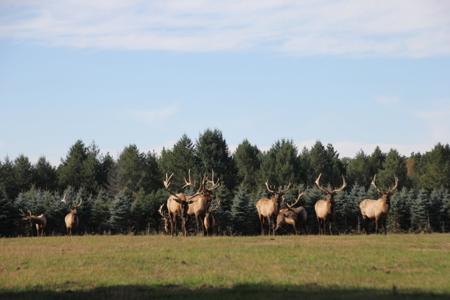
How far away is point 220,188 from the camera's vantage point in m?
48.7

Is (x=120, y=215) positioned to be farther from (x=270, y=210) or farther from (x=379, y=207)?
(x=379, y=207)

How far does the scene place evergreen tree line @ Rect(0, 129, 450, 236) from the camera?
4738cm

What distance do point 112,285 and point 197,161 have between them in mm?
57426

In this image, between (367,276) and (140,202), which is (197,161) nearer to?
(140,202)

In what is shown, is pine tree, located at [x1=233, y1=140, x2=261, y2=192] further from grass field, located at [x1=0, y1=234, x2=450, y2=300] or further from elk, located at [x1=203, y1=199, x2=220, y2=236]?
grass field, located at [x1=0, y1=234, x2=450, y2=300]

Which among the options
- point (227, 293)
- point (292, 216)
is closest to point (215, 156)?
point (292, 216)

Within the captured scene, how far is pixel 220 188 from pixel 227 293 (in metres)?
33.6

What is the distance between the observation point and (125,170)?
75.1m

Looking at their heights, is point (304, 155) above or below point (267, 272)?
above

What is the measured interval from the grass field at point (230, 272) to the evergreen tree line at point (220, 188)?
2181 centimetres

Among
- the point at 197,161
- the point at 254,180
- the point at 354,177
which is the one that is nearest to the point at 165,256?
the point at 197,161

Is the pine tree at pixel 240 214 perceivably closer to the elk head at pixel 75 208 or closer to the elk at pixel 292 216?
the elk at pixel 292 216

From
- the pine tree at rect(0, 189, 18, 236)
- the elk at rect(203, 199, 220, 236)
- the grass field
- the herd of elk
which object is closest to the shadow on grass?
the grass field

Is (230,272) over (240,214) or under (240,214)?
under
